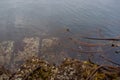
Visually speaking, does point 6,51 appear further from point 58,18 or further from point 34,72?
point 34,72

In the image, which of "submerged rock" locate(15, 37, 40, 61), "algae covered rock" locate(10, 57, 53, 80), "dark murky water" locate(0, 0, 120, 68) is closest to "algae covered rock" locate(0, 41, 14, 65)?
"submerged rock" locate(15, 37, 40, 61)

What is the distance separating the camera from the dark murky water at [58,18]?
10016 mm

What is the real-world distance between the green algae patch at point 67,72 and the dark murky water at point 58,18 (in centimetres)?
530

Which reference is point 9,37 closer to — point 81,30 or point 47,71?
point 81,30

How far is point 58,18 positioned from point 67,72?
9316 mm

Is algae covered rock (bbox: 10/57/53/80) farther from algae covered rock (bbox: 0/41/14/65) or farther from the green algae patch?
algae covered rock (bbox: 0/41/14/65)

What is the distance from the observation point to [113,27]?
34.4 ft

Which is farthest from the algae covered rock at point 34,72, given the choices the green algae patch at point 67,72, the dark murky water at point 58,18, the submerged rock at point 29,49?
the dark murky water at point 58,18

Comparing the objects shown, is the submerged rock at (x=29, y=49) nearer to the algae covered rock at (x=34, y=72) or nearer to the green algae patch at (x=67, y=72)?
the algae covered rock at (x=34, y=72)

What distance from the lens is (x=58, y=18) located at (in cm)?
1177

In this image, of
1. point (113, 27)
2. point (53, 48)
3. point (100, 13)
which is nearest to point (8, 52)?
point (53, 48)

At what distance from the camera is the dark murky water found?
10.0 meters

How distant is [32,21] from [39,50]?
3362 mm

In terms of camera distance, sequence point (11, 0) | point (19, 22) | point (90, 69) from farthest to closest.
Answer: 1. point (11, 0)
2. point (19, 22)
3. point (90, 69)
